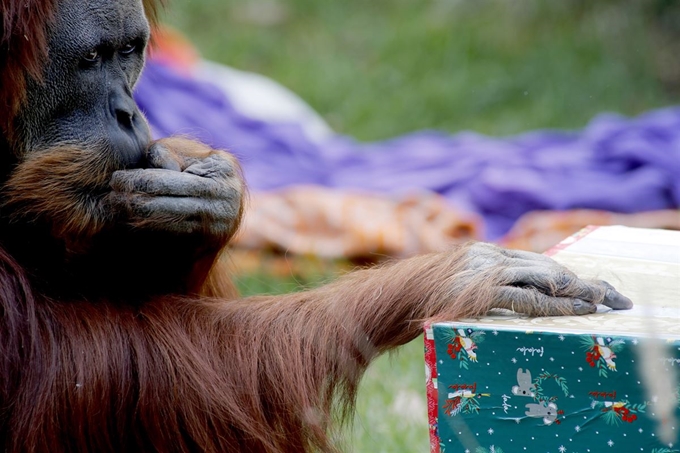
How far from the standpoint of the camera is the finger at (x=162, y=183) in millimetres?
1627

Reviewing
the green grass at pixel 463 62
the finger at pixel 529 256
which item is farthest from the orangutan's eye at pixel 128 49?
the green grass at pixel 463 62

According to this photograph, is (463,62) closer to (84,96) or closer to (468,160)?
(468,160)

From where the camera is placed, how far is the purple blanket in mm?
4000

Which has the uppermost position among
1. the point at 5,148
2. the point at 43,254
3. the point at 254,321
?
the point at 5,148

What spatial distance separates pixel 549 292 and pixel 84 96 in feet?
2.92

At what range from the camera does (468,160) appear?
4355 mm

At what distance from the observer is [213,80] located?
539 cm

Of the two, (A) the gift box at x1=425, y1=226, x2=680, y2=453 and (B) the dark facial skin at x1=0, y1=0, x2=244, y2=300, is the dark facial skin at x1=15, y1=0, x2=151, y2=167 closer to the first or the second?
(B) the dark facial skin at x1=0, y1=0, x2=244, y2=300

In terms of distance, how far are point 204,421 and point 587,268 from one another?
0.71 meters

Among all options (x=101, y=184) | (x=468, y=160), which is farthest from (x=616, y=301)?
(x=468, y=160)

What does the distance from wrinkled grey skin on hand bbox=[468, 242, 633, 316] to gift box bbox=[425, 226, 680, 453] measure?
0.02m

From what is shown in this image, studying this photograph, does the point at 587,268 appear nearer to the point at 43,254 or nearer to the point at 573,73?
the point at 43,254

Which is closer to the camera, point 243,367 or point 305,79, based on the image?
point 243,367

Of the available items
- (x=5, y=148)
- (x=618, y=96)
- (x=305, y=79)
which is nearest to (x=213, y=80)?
(x=305, y=79)
